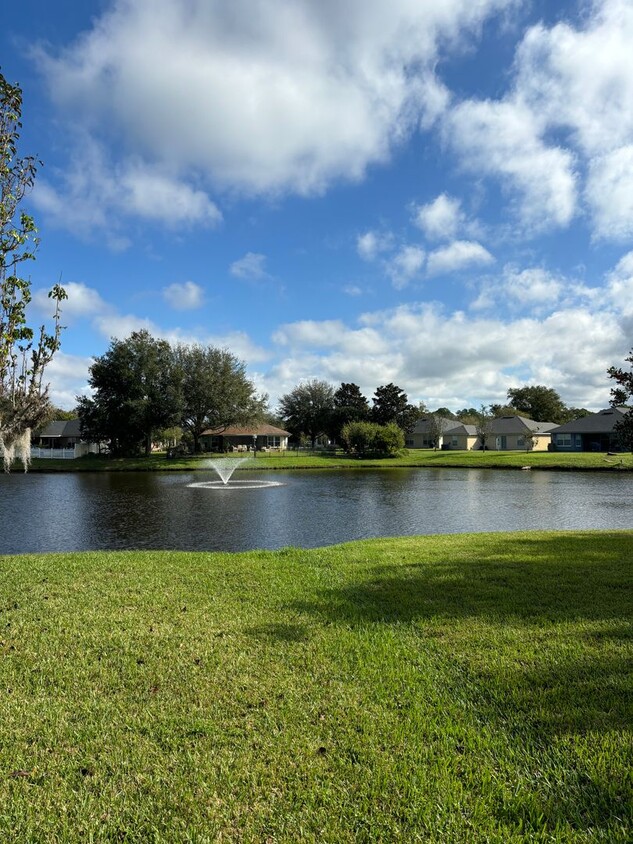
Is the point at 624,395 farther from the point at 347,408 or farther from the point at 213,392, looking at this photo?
the point at 347,408

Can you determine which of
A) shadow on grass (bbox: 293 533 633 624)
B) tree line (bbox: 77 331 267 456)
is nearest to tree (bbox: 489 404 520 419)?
tree line (bbox: 77 331 267 456)

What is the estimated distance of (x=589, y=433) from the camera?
62312 millimetres

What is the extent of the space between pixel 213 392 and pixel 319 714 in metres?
52.5

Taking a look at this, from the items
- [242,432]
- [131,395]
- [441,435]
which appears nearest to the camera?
[131,395]

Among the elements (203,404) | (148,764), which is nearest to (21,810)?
(148,764)

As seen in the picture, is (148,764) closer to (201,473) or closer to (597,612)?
(597,612)

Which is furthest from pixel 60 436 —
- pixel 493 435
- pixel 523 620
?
pixel 523 620

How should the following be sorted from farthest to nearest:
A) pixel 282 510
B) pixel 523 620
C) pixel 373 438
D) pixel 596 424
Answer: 1. pixel 596 424
2. pixel 373 438
3. pixel 282 510
4. pixel 523 620

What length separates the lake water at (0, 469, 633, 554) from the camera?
15.1 metres

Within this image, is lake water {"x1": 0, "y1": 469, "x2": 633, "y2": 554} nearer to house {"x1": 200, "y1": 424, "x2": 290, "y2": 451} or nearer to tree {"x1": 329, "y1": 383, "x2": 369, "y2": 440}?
house {"x1": 200, "y1": 424, "x2": 290, "y2": 451}

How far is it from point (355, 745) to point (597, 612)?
4031 mm

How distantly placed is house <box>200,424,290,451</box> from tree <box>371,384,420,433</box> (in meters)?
14.7

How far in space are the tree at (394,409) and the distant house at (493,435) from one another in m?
2.99

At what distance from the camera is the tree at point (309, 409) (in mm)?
82750
